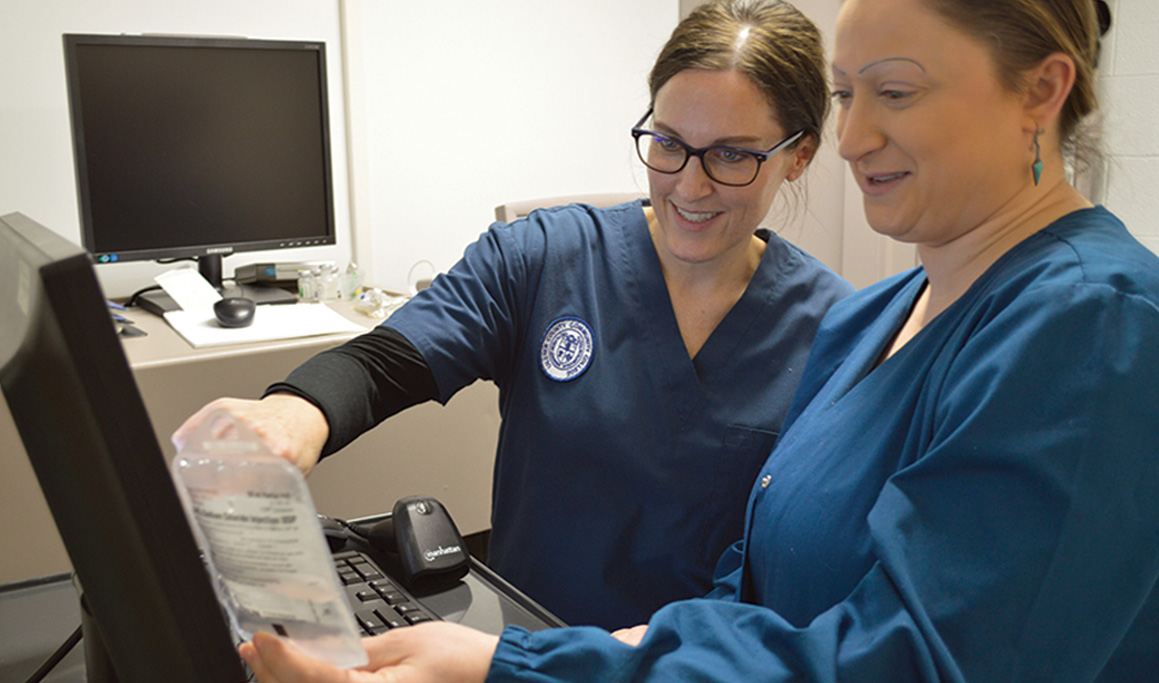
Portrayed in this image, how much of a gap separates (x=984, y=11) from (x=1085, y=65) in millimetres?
111

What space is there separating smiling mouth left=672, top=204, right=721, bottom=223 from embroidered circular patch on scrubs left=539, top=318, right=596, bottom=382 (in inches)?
7.4

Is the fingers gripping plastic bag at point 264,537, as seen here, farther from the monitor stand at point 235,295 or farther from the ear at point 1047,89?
the monitor stand at point 235,295

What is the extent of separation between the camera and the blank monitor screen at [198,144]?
6.26 ft

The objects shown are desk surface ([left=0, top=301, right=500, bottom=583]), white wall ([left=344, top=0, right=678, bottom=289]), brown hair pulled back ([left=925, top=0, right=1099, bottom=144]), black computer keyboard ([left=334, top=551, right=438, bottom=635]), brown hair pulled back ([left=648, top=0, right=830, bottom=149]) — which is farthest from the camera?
white wall ([left=344, top=0, right=678, bottom=289])

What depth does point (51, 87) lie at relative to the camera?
6.92 feet

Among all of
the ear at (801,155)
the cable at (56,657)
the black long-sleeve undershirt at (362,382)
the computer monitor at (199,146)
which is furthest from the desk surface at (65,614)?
the computer monitor at (199,146)

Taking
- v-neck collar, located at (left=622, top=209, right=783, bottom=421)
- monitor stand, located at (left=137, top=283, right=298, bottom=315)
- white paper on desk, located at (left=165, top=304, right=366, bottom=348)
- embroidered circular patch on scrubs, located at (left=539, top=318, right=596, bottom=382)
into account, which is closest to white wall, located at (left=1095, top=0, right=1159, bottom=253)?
v-neck collar, located at (left=622, top=209, right=783, bottom=421)

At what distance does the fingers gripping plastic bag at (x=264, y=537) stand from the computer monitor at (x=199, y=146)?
1.69 metres

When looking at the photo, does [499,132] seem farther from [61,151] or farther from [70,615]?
[70,615]

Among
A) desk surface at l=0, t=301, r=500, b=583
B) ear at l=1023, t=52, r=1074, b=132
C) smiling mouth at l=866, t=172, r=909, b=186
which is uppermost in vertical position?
ear at l=1023, t=52, r=1074, b=132

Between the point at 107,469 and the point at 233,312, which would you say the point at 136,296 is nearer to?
the point at 233,312

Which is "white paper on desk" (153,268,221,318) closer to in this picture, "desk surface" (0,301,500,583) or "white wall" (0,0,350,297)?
"desk surface" (0,301,500,583)

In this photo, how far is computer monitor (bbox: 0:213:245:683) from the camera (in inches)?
17.1

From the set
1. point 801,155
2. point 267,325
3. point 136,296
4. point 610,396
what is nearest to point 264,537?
point 610,396
